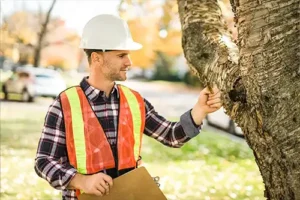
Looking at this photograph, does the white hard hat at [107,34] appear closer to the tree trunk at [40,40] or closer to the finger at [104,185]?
the finger at [104,185]

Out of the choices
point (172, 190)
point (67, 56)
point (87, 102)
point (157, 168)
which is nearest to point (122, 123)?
point (87, 102)

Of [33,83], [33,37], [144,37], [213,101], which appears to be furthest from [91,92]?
[144,37]

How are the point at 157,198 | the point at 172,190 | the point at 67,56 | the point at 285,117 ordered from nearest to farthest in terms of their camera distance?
the point at 285,117 < the point at 157,198 < the point at 172,190 < the point at 67,56

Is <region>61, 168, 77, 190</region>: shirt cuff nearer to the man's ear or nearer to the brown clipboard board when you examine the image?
the brown clipboard board

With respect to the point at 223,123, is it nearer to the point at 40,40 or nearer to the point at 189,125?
the point at 40,40

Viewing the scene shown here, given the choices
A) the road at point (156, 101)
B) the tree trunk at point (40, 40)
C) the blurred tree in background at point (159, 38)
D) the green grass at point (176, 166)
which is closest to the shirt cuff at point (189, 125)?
the green grass at point (176, 166)

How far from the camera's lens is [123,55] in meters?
2.50

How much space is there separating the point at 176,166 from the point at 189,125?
235 inches

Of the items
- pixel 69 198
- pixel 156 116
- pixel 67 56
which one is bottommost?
pixel 67 56

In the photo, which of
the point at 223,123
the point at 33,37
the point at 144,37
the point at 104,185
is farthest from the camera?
the point at 144,37

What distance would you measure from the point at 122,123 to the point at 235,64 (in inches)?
19.0

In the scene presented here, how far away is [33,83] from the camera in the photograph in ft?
38.3

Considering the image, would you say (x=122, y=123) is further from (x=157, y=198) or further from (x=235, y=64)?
(x=235, y=64)

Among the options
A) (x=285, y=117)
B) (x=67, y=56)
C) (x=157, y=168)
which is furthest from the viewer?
(x=67, y=56)
